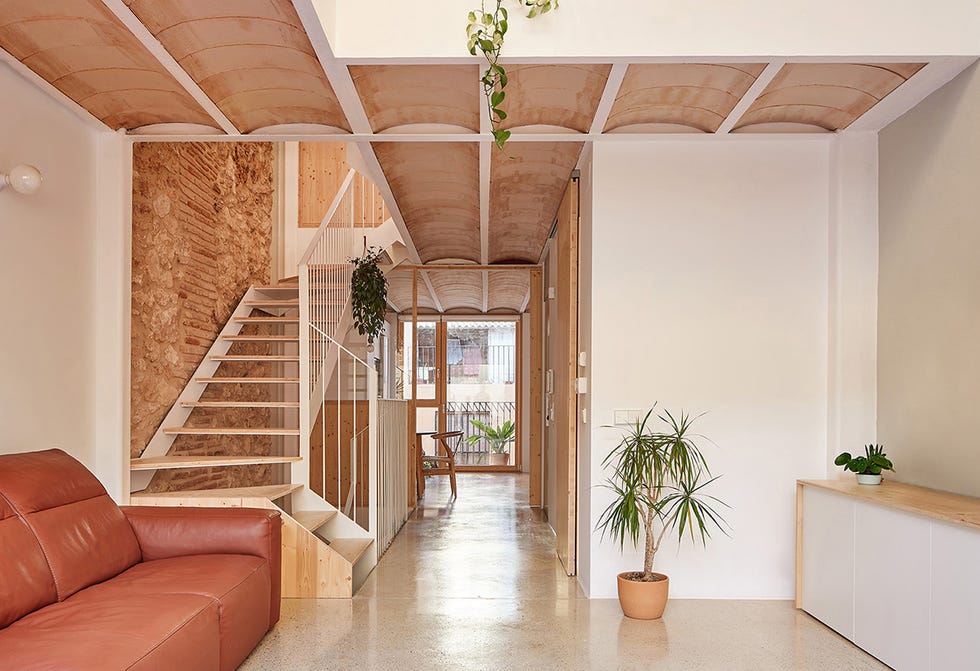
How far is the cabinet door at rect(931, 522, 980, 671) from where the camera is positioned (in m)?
2.88

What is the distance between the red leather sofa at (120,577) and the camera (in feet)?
8.09

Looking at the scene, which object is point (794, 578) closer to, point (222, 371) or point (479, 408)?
point (222, 371)

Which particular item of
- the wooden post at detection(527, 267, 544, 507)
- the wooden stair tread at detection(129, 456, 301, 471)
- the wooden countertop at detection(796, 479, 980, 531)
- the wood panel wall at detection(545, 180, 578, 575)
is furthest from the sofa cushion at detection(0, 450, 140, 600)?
the wooden post at detection(527, 267, 544, 507)

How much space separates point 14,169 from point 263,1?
1.31 meters

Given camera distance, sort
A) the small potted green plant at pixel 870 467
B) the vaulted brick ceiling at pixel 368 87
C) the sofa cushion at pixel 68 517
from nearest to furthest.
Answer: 1. the sofa cushion at pixel 68 517
2. the vaulted brick ceiling at pixel 368 87
3. the small potted green plant at pixel 870 467

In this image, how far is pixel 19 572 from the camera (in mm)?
2764

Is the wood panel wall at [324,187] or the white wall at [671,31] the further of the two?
the wood panel wall at [324,187]

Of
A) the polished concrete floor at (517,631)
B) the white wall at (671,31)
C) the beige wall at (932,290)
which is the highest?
the white wall at (671,31)

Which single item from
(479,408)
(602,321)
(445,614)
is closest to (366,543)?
(445,614)

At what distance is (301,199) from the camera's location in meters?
9.16

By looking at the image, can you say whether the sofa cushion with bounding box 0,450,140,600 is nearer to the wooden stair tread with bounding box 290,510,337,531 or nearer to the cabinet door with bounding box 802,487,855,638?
the wooden stair tread with bounding box 290,510,337,531

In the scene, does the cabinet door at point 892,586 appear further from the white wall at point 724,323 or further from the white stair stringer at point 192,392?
the white stair stringer at point 192,392

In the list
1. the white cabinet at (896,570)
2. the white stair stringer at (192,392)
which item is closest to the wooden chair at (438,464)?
the white stair stringer at (192,392)

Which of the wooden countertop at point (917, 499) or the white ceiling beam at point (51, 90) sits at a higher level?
the white ceiling beam at point (51, 90)
